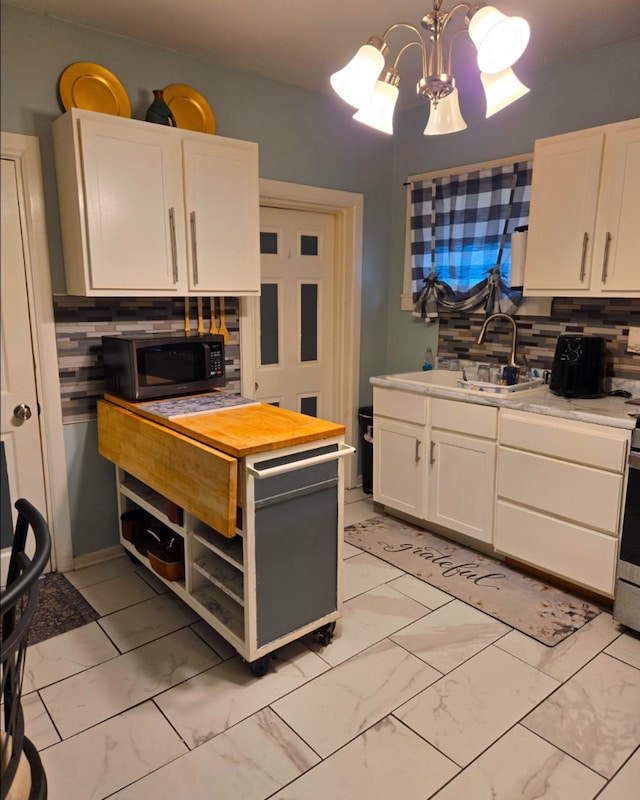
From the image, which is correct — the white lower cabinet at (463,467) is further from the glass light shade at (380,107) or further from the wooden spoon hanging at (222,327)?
the glass light shade at (380,107)

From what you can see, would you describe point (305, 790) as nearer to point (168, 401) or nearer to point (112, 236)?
point (168, 401)

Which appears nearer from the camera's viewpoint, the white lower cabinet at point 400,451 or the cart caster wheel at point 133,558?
the cart caster wheel at point 133,558

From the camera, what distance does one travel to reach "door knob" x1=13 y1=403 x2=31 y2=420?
2.76 metres

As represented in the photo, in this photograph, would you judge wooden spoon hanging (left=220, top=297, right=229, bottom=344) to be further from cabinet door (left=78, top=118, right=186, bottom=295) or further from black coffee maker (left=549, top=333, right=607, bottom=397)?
black coffee maker (left=549, top=333, right=607, bottom=397)

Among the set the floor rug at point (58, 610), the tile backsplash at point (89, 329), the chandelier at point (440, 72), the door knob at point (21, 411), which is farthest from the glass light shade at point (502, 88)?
the floor rug at point (58, 610)

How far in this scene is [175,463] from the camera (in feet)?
7.52

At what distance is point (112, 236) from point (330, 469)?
145cm

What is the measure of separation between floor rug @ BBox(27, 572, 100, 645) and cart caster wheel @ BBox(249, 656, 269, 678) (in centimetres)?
85

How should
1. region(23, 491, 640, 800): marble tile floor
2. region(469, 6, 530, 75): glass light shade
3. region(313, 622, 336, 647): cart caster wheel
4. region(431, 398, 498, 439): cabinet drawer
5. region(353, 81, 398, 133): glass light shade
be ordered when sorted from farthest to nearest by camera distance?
region(431, 398, 498, 439): cabinet drawer
region(313, 622, 336, 647): cart caster wheel
region(353, 81, 398, 133): glass light shade
region(23, 491, 640, 800): marble tile floor
region(469, 6, 530, 75): glass light shade


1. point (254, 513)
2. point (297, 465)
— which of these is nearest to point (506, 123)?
point (297, 465)

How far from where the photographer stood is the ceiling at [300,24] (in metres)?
2.49

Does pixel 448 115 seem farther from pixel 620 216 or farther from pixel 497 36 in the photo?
pixel 620 216

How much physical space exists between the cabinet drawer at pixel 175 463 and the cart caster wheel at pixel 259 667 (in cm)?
57

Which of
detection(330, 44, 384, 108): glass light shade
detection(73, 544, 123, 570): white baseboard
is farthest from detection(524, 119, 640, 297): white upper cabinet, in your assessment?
detection(73, 544, 123, 570): white baseboard
